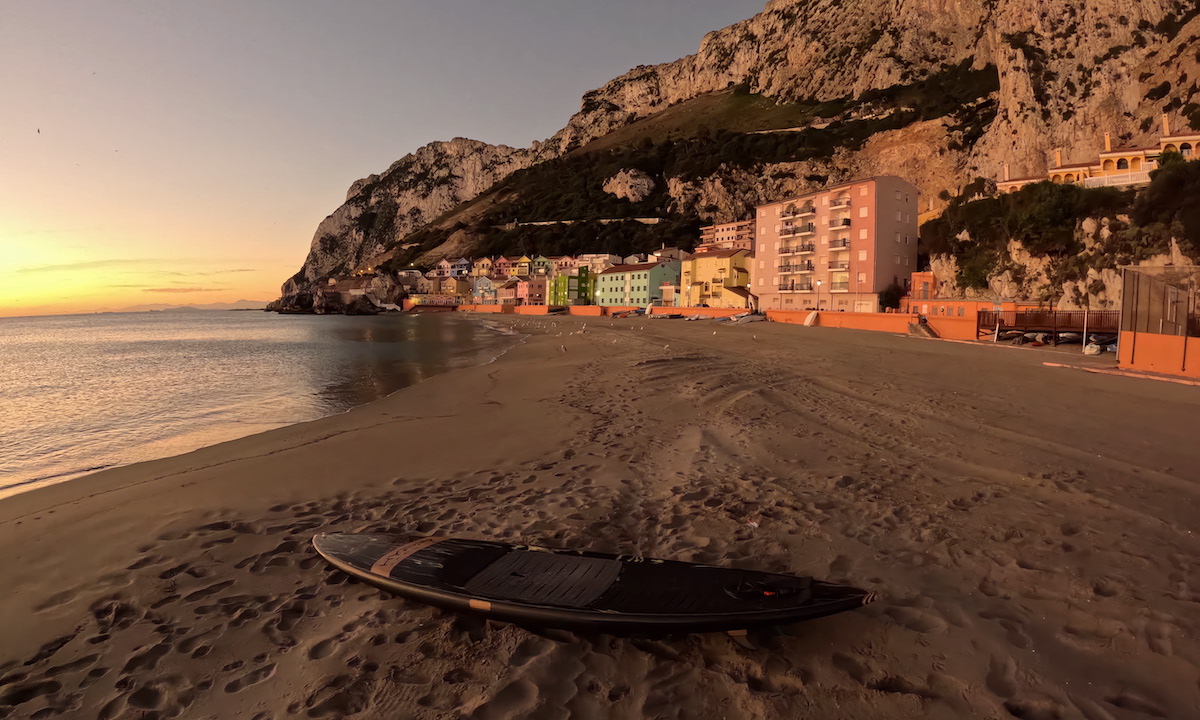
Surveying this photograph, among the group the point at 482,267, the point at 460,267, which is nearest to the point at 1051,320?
the point at 482,267

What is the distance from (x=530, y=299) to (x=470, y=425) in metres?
99.3

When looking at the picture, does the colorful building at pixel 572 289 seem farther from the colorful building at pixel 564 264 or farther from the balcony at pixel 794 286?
the balcony at pixel 794 286

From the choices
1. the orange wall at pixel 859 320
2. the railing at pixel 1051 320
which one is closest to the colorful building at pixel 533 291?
the orange wall at pixel 859 320

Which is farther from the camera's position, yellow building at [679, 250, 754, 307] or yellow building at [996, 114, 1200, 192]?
yellow building at [679, 250, 754, 307]

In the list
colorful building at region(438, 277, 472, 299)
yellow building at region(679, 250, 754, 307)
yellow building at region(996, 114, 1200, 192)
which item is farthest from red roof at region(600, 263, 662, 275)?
yellow building at region(996, 114, 1200, 192)

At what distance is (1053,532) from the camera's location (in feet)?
16.9

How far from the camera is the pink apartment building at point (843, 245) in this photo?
51.2 metres

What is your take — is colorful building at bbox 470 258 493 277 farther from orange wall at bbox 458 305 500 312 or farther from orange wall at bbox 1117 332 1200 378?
orange wall at bbox 1117 332 1200 378

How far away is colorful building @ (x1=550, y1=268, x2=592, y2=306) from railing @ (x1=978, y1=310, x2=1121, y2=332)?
76790 millimetres

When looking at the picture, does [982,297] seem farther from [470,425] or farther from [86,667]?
[86,667]

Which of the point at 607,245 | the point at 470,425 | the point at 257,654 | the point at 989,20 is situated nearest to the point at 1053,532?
the point at 257,654

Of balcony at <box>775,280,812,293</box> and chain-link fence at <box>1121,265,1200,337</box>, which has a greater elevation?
balcony at <box>775,280,812,293</box>

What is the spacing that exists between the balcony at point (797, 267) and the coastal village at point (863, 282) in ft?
0.40

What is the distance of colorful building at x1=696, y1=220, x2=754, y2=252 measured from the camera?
340 ft
